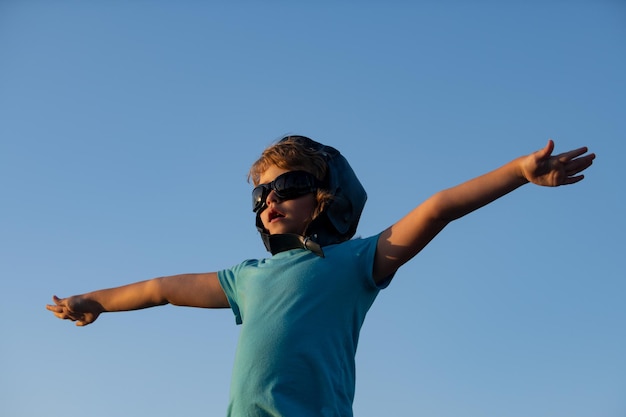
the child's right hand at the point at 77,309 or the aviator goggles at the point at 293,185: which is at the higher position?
the aviator goggles at the point at 293,185

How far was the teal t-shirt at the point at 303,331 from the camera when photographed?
477 cm

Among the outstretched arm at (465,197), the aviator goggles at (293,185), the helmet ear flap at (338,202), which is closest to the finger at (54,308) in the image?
the aviator goggles at (293,185)

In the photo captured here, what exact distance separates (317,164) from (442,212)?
1.20 meters

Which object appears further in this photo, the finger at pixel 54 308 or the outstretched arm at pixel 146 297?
the finger at pixel 54 308

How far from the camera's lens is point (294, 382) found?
4.78m

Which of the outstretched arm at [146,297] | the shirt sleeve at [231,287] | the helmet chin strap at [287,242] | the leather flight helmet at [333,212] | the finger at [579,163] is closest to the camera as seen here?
the finger at [579,163]

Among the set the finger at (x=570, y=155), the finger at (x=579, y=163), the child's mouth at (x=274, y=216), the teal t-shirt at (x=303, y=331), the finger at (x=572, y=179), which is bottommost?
the teal t-shirt at (x=303, y=331)

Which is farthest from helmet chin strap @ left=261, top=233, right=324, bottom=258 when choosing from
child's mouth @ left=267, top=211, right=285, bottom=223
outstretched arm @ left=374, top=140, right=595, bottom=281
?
outstretched arm @ left=374, top=140, right=595, bottom=281

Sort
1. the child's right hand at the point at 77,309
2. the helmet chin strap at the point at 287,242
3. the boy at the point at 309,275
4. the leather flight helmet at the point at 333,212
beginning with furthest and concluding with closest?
the child's right hand at the point at 77,309 → the leather flight helmet at the point at 333,212 → the helmet chin strap at the point at 287,242 → the boy at the point at 309,275

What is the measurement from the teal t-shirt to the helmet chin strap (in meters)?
0.05

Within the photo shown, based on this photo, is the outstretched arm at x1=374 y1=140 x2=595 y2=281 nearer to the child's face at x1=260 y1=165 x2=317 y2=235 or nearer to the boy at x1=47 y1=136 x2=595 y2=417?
the boy at x1=47 y1=136 x2=595 y2=417

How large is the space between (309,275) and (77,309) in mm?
2012

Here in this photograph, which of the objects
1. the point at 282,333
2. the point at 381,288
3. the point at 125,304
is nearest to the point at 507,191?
the point at 381,288

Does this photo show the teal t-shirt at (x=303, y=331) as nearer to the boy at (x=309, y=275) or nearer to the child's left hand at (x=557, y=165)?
the boy at (x=309, y=275)
